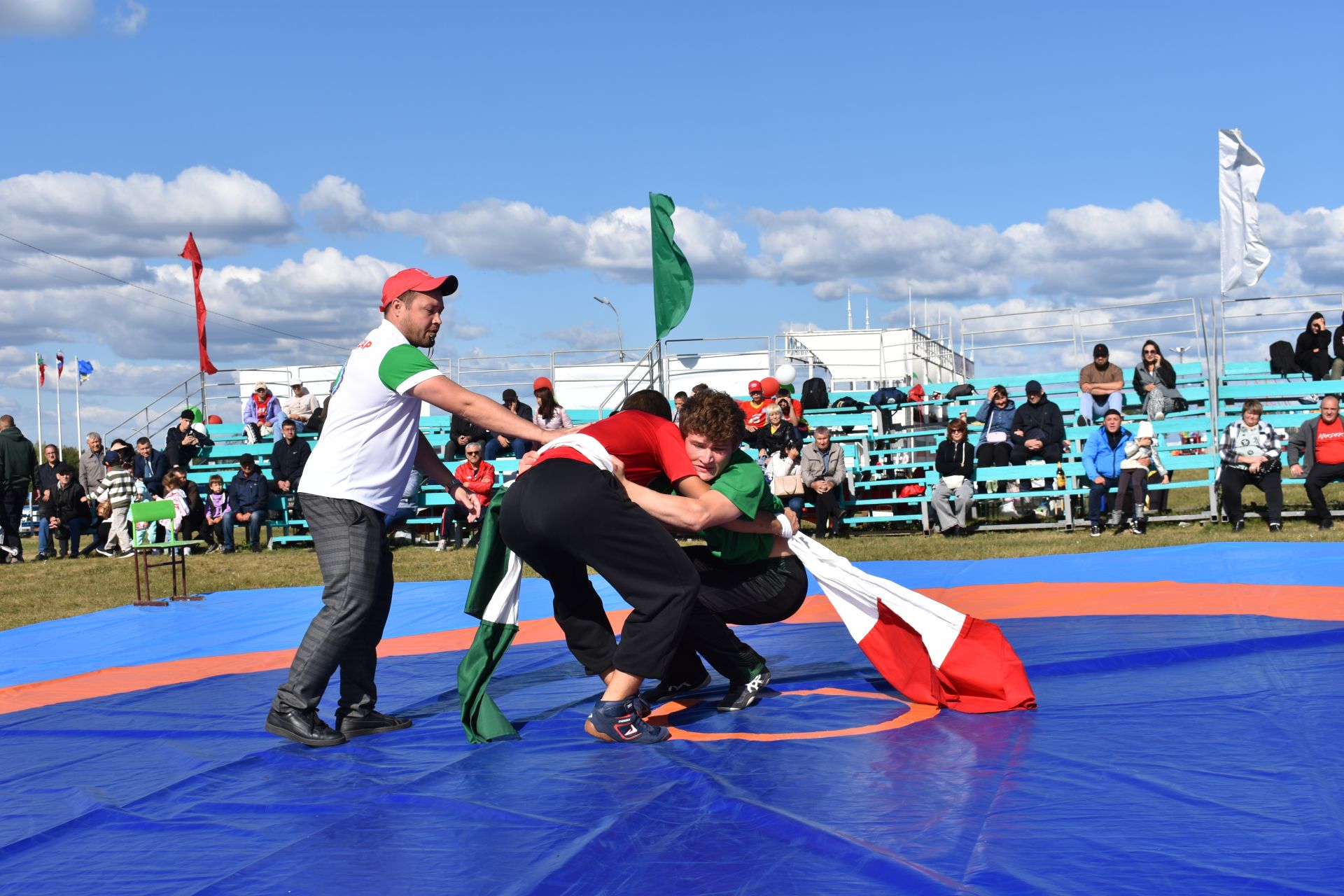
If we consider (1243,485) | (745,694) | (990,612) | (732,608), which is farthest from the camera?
(1243,485)

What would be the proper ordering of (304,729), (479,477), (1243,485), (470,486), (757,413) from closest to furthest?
1. (304,729)
2. (1243,485)
3. (470,486)
4. (479,477)
5. (757,413)

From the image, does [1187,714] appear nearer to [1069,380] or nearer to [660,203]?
[1069,380]

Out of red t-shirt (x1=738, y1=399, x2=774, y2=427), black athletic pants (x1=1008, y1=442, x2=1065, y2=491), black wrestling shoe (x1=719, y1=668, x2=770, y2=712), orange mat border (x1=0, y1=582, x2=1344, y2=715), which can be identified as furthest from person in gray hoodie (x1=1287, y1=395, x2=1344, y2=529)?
black wrestling shoe (x1=719, y1=668, x2=770, y2=712)

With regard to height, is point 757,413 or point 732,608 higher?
point 757,413

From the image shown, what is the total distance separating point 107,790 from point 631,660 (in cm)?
168

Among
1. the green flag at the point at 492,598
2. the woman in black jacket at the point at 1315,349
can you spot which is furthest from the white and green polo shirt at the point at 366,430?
the woman in black jacket at the point at 1315,349

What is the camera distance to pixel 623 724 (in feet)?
13.2

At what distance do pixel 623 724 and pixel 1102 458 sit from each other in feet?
31.2

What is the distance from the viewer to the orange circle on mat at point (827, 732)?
3980 mm

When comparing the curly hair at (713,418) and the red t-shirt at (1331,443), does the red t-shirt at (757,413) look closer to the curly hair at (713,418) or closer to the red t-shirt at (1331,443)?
the red t-shirt at (1331,443)

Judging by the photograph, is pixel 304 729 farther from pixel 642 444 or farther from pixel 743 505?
pixel 743 505

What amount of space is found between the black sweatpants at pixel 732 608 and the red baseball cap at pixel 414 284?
150 cm

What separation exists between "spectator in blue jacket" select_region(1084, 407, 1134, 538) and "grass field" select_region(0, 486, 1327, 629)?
0.31 m

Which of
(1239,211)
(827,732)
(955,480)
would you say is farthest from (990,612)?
(1239,211)
